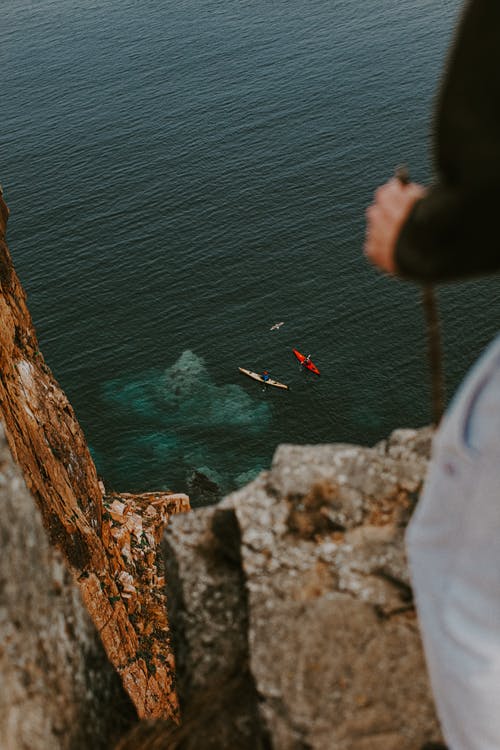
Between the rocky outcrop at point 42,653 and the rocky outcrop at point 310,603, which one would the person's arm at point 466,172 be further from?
the rocky outcrop at point 42,653

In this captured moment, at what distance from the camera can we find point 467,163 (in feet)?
10.0

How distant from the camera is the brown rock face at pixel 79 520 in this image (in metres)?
21.5

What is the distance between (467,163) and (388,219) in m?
0.72

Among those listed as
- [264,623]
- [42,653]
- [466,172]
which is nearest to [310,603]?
[264,623]

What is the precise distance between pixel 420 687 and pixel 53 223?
77.1 meters

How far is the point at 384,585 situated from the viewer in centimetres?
645

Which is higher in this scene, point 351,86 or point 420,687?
point 420,687

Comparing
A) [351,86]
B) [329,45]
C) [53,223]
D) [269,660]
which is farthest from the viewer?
[329,45]

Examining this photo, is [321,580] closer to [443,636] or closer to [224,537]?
[224,537]

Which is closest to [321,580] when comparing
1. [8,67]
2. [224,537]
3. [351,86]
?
[224,537]

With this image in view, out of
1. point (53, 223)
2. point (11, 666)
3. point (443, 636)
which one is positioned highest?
point (443, 636)

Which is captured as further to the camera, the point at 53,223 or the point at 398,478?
the point at 53,223

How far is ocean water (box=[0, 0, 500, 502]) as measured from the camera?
2179 inches

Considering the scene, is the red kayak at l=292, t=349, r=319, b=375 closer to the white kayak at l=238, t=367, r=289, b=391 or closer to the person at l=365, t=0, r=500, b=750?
the white kayak at l=238, t=367, r=289, b=391
